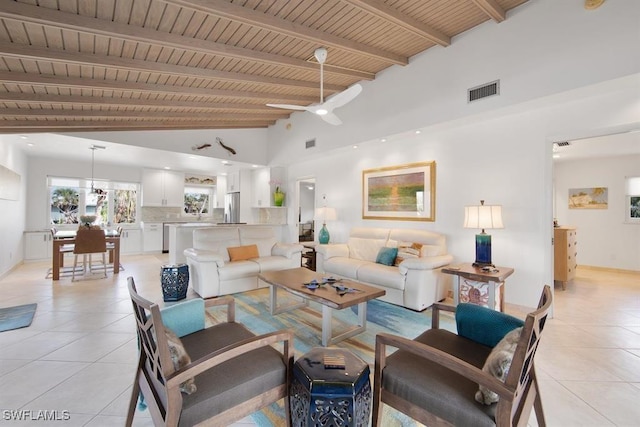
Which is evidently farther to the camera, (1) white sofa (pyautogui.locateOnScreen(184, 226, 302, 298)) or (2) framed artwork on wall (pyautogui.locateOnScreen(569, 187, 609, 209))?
(2) framed artwork on wall (pyautogui.locateOnScreen(569, 187, 609, 209))

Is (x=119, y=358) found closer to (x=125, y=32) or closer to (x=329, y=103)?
(x=125, y=32)

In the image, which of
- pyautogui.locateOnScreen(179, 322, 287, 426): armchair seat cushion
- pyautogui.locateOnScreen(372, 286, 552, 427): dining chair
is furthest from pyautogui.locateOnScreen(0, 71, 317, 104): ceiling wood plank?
pyautogui.locateOnScreen(372, 286, 552, 427): dining chair

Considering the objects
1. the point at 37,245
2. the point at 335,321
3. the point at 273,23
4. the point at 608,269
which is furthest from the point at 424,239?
the point at 37,245

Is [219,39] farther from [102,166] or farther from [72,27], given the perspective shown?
[102,166]

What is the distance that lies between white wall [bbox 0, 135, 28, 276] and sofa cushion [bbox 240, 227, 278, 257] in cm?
418

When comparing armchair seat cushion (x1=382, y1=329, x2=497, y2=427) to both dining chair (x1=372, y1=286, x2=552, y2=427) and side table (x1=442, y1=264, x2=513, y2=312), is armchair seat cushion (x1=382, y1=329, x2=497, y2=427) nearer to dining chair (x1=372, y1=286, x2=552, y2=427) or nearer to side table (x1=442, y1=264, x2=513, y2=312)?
dining chair (x1=372, y1=286, x2=552, y2=427)

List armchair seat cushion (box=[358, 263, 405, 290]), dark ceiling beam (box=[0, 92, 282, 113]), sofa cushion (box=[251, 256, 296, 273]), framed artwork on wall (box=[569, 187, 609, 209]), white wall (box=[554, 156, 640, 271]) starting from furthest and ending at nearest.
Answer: framed artwork on wall (box=[569, 187, 609, 209]) < white wall (box=[554, 156, 640, 271]) < sofa cushion (box=[251, 256, 296, 273]) < armchair seat cushion (box=[358, 263, 405, 290]) < dark ceiling beam (box=[0, 92, 282, 113])

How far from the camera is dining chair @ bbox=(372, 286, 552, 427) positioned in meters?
1.15

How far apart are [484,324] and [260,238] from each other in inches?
154

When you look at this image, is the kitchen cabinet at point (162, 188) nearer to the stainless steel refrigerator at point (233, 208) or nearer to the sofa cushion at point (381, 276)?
the stainless steel refrigerator at point (233, 208)

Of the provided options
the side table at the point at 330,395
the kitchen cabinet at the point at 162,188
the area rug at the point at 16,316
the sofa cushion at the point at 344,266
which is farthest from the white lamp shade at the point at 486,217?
the kitchen cabinet at the point at 162,188

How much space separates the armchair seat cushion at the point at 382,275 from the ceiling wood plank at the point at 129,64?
9.66 ft

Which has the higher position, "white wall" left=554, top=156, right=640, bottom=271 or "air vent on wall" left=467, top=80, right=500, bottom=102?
"air vent on wall" left=467, top=80, right=500, bottom=102

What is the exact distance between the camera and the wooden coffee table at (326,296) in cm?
263
